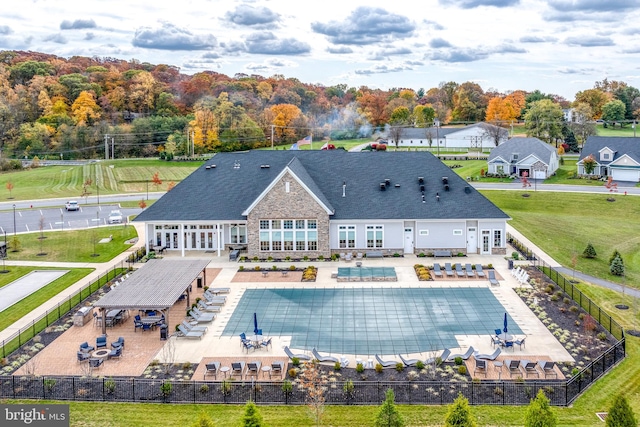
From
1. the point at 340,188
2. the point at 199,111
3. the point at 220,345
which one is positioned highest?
the point at 199,111

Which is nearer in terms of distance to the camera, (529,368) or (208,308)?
(529,368)

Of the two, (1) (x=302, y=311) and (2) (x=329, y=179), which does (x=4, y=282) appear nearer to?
(1) (x=302, y=311)

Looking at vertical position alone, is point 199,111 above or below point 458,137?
above

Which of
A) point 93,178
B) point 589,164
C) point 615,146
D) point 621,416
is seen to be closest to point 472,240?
point 621,416

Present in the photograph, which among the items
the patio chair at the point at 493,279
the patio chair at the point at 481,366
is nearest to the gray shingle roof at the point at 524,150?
the patio chair at the point at 493,279

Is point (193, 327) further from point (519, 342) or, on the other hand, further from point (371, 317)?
point (519, 342)

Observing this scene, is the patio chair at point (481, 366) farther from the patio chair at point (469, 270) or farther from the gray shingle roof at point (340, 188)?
the gray shingle roof at point (340, 188)

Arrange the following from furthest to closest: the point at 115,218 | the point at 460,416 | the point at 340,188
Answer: the point at 115,218 < the point at 340,188 < the point at 460,416

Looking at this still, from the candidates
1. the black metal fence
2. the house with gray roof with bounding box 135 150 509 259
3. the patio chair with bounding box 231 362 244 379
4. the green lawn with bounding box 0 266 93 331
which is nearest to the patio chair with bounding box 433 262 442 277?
the house with gray roof with bounding box 135 150 509 259
